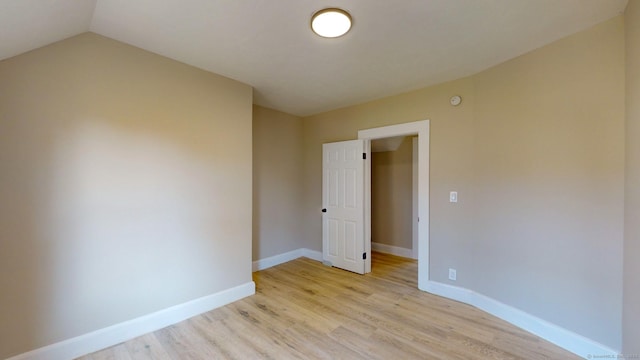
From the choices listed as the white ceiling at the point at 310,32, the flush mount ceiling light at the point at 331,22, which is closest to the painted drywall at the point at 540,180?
the white ceiling at the point at 310,32

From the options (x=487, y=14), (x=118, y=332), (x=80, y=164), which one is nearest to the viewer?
(x=487, y=14)

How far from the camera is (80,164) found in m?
1.97

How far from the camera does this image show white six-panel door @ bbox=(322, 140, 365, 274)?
377 centimetres

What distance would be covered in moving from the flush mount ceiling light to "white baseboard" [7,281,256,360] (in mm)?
2715

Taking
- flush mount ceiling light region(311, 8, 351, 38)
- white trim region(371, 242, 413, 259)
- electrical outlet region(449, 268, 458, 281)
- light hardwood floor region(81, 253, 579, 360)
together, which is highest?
flush mount ceiling light region(311, 8, 351, 38)

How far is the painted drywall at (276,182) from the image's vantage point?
3948 millimetres

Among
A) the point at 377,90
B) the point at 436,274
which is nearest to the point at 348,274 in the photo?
the point at 436,274

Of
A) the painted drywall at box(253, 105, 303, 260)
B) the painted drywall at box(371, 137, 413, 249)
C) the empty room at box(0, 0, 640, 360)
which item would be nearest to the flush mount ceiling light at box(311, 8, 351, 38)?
the empty room at box(0, 0, 640, 360)

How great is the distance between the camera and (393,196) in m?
4.84

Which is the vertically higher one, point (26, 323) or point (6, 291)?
point (6, 291)

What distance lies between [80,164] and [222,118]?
127 centimetres

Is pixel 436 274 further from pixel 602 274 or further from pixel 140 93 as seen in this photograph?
pixel 140 93

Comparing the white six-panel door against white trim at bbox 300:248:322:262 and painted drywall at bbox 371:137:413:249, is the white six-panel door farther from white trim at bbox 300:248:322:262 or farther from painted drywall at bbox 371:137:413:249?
painted drywall at bbox 371:137:413:249

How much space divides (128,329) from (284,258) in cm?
233
